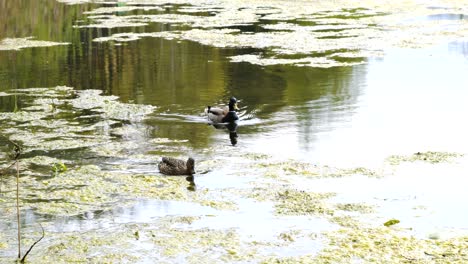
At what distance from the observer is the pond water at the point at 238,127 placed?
680 centimetres

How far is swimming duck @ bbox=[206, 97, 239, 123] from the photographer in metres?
10.7

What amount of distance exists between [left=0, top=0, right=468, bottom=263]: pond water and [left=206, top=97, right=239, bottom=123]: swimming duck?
163mm

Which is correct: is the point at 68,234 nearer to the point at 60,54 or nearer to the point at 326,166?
the point at 326,166

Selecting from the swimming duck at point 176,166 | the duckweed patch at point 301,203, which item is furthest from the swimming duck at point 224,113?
the duckweed patch at point 301,203

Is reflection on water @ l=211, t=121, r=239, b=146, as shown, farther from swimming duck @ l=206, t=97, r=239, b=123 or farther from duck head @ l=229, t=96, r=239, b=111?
duck head @ l=229, t=96, r=239, b=111

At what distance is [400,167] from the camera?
8.28 metres

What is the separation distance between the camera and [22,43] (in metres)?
18.5

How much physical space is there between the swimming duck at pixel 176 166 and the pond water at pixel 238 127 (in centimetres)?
17

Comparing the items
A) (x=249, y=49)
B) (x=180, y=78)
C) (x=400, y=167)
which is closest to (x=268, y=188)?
(x=400, y=167)

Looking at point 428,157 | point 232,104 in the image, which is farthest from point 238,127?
point 428,157

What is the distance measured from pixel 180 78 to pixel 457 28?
7.95 m

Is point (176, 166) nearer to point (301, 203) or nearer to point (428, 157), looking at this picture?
point (301, 203)

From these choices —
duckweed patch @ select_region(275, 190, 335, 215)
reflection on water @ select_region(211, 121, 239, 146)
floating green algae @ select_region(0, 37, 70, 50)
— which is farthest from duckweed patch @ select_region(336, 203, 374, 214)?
floating green algae @ select_region(0, 37, 70, 50)

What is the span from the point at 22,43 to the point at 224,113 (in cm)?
928
